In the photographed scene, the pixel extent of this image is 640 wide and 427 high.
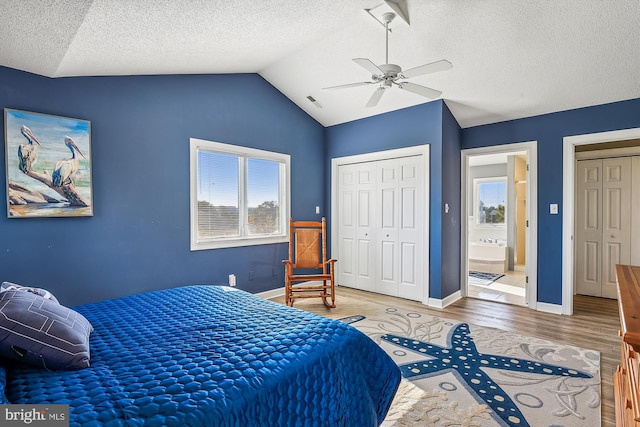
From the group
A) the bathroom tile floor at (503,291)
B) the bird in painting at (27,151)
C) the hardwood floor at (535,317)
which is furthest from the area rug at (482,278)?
the bird in painting at (27,151)

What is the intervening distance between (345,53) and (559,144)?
2.75 m

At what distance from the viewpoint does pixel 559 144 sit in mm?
3822

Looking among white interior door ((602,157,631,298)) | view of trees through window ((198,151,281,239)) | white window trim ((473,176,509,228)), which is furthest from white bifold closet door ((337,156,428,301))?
white window trim ((473,176,509,228))

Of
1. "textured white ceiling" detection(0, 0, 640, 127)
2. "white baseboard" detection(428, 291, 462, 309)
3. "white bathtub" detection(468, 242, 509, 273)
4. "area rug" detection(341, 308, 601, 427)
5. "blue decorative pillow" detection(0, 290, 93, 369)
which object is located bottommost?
"area rug" detection(341, 308, 601, 427)

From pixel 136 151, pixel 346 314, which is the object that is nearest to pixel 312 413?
pixel 346 314

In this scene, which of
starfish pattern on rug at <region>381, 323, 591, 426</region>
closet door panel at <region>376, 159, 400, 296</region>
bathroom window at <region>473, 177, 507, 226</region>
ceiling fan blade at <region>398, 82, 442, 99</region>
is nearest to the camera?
starfish pattern on rug at <region>381, 323, 591, 426</region>

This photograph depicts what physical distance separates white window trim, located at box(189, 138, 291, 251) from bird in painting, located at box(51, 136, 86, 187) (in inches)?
42.4

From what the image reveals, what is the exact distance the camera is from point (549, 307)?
3.86 metres

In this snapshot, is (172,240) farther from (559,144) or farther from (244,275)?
(559,144)

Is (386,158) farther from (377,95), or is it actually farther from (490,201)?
(490,201)

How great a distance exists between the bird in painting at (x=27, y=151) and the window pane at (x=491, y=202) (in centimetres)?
847

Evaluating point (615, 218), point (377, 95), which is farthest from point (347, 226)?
point (615, 218)

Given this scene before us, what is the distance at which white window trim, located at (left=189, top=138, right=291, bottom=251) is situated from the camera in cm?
368

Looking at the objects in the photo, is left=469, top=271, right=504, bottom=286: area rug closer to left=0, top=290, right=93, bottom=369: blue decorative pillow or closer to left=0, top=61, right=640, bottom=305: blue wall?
left=0, top=61, right=640, bottom=305: blue wall
